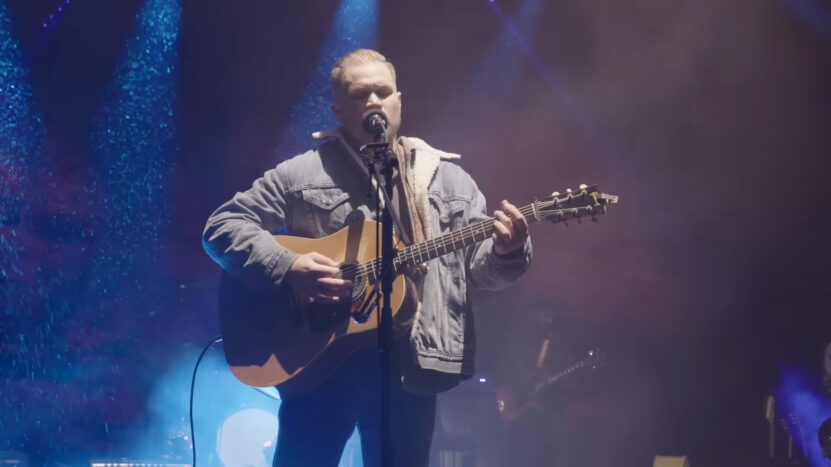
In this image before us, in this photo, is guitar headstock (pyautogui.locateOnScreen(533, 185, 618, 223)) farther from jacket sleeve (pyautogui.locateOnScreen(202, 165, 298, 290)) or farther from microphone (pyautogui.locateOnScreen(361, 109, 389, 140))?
jacket sleeve (pyautogui.locateOnScreen(202, 165, 298, 290))

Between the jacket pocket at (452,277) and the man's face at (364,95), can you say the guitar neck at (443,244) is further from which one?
the man's face at (364,95)

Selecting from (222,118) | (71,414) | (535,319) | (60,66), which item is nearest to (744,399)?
(535,319)

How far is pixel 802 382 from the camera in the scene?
23.2 ft

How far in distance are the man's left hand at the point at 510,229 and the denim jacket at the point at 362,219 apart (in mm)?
57

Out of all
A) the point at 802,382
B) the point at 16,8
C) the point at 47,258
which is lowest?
the point at 802,382

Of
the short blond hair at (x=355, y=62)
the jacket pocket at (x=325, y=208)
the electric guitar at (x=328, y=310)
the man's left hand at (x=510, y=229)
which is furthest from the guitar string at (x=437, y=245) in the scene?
the short blond hair at (x=355, y=62)

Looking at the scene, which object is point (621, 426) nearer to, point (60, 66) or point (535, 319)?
point (535, 319)

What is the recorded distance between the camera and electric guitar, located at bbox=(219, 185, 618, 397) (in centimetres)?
254

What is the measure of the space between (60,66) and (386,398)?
584 centimetres

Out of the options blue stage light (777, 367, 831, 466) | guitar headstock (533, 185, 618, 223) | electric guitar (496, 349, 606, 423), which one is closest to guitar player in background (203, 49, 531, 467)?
guitar headstock (533, 185, 618, 223)

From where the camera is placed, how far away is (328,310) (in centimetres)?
259

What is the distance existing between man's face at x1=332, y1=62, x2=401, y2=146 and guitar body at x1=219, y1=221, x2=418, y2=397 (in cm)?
44

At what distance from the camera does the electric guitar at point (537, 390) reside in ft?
25.4

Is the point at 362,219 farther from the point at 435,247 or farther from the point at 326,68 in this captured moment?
the point at 326,68
